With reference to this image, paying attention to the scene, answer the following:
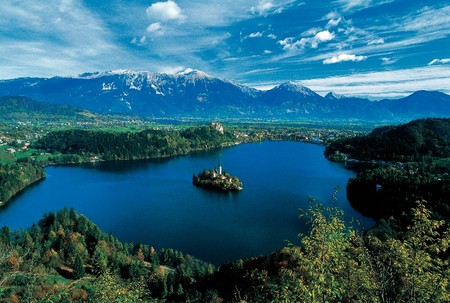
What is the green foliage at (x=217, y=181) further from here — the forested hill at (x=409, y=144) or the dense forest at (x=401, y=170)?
the forested hill at (x=409, y=144)

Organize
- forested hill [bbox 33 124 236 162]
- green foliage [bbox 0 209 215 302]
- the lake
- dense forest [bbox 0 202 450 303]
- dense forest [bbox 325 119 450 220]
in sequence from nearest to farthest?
dense forest [bbox 0 202 450 303]
green foliage [bbox 0 209 215 302]
the lake
dense forest [bbox 325 119 450 220]
forested hill [bbox 33 124 236 162]

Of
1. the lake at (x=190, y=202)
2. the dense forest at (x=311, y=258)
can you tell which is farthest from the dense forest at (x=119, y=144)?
the lake at (x=190, y=202)

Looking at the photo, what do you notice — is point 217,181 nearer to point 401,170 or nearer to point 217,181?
point 217,181

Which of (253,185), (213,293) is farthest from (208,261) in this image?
(253,185)

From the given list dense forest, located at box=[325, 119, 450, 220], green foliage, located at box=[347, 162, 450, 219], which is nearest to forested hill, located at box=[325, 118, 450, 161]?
dense forest, located at box=[325, 119, 450, 220]

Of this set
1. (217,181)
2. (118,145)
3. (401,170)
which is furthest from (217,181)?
(118,145)

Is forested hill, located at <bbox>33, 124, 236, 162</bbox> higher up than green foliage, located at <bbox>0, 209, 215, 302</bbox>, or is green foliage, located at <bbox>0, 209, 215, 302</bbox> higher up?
forested hill, located at <bbox>33, 124, 236, 162</bbox>

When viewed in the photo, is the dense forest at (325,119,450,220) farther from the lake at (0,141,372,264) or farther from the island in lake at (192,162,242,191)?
the island in lake at (192,162,242,191)
